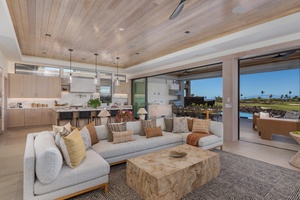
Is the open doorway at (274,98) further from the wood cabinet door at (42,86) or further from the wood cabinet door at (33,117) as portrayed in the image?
the wood cabinet door at (33,117)

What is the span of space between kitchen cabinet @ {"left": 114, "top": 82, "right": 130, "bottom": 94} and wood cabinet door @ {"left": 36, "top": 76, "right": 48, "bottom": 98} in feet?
11.5

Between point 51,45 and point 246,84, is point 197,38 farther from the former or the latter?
point 51,45

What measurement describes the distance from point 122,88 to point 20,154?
6397mm

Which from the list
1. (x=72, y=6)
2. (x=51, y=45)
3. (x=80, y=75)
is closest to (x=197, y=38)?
(x=72, y=6)

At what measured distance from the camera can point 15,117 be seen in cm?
677

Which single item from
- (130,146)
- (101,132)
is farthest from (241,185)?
(101,132)

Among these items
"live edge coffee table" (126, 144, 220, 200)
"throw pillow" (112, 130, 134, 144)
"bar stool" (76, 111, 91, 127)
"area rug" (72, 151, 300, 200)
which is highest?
"bar stool" (76, 111, 91, 127)

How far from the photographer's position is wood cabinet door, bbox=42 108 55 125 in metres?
7.37

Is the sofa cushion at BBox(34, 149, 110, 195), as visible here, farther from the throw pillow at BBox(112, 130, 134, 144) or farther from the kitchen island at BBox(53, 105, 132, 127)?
the kitchen island at BBox(53, 105, 132, 127)

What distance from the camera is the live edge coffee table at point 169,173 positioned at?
6.66 feet

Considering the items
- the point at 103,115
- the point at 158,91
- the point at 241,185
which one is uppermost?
the point at 158,91

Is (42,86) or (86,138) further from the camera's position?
(42,86)

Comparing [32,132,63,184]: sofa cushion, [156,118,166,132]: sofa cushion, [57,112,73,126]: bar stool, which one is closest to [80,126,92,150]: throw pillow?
[32,132,63,184]: sofa cushion

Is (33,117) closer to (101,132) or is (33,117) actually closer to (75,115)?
(75,115)
